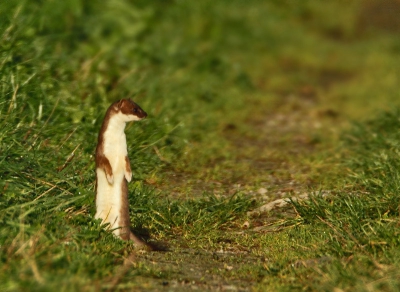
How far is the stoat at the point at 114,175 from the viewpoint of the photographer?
4781 mm

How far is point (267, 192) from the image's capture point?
6.29 metres

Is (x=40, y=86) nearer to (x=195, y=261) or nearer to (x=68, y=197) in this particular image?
(x=68, y=197)

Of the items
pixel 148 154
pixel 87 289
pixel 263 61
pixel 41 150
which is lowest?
pixel 263 61

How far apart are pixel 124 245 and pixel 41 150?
131cm

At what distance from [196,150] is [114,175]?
9.13 ft

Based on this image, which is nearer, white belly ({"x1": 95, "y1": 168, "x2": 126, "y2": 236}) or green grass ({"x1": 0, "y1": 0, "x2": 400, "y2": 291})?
green grass ({"x1": 0, "y1": 0, "x2": 400, "y2": 291})

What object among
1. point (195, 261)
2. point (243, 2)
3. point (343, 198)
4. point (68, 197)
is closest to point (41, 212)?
point (68, 197)

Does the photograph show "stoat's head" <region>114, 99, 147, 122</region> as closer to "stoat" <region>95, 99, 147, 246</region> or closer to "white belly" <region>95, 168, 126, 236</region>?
"stoat" <region>95, 99, 147, 246</region>

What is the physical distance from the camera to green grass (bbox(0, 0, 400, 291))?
4.42 m

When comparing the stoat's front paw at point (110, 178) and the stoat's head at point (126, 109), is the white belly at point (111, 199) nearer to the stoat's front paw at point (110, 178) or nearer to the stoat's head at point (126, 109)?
the stoat's front paw at point (110, 178)

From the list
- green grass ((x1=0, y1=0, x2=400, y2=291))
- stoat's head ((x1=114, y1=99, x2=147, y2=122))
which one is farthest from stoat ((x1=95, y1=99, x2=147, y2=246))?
green grass ((x1=0, y1=0, x2=400, y2=291))

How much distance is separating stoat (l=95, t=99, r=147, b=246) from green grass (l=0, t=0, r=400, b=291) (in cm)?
11

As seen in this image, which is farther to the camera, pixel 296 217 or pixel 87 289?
pixel 296 217

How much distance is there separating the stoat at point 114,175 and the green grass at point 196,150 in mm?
110
